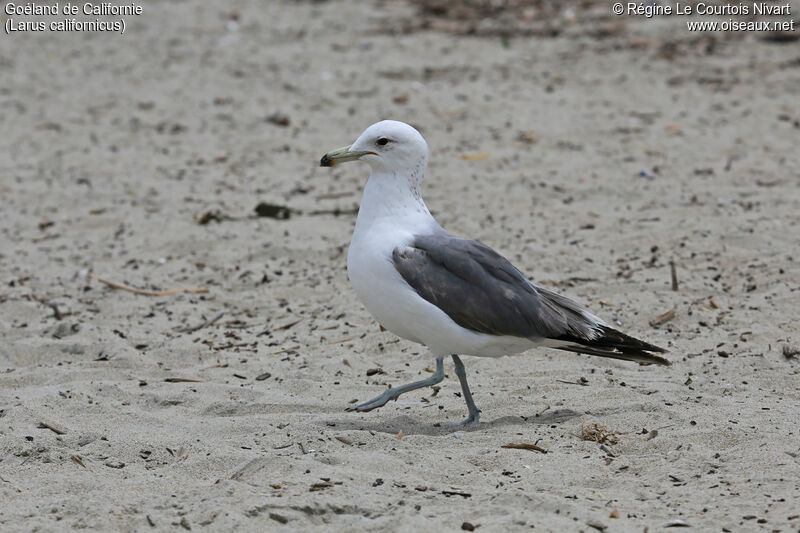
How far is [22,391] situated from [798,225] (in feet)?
16.4

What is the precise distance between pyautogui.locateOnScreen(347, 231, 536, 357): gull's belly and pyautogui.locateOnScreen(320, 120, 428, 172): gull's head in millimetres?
433

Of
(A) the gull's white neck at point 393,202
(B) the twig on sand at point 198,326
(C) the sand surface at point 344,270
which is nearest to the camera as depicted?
(C) the sand surface at point 344,270

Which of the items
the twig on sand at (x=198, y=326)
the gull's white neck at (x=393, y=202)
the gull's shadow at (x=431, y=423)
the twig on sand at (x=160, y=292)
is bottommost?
the gull's shadow at (x=431, y=423)

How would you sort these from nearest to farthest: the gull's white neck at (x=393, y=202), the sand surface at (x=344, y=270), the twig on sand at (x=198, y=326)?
the sand surface at (x=344, y=270) < the gull's white neck at (x=393, y=202) < the twig on sand at (x=198, y=326)

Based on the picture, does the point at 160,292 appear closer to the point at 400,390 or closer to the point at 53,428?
the point at 53,428

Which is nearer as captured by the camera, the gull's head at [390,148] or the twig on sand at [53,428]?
the twig on sand at [53,428]


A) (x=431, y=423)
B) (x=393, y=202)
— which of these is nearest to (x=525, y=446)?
(x=431, y=423)

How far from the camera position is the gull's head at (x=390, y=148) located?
189 inches

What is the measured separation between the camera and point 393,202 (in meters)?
4.74

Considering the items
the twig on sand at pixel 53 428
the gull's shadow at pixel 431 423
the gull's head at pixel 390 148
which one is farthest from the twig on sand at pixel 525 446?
the twig on sand at pixel 53 428

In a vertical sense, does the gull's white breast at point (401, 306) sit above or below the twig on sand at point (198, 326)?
above

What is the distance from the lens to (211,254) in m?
7.10

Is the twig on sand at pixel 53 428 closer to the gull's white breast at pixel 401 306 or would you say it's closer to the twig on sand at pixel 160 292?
the gull's white breast at pixel 401 306

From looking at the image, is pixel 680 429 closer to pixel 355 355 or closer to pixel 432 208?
pixel 355 355
